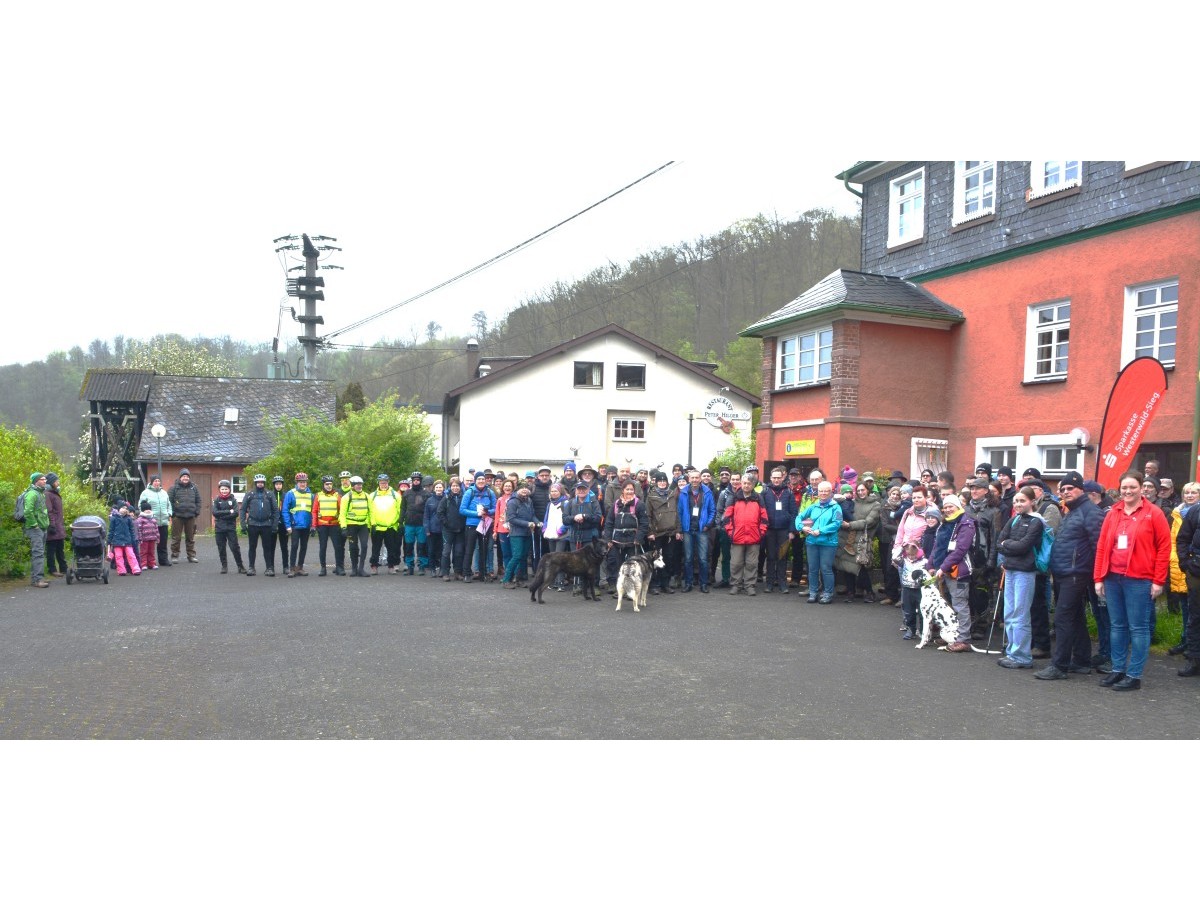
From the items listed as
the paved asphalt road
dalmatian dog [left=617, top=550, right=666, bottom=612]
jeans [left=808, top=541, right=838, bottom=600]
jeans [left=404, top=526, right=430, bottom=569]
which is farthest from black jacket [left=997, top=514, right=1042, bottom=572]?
jeans [left=404, top=526, right=430, bottom=569]

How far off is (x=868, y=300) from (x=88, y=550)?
1647 cm

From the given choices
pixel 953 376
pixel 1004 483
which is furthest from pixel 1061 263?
pixel 1004 483

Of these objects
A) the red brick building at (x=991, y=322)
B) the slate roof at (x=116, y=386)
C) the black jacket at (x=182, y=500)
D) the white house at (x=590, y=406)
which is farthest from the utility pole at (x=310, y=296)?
the red brick building at (x=991, y=322)

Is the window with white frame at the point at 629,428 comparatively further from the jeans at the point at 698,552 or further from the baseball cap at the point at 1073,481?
the baseball cap at the point at 1073,481

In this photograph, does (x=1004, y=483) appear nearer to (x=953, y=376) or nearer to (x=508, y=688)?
(x=508, y=688)

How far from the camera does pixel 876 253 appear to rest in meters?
23.8

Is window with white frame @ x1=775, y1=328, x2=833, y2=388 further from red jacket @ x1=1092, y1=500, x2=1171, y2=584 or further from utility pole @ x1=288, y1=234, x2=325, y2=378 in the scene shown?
utility pole @ x1=288, y1=234, x2=325, y2=378

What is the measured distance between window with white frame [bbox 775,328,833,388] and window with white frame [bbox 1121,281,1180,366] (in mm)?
6206

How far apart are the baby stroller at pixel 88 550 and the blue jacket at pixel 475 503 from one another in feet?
20.5

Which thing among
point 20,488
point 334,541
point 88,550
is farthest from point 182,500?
point 334,541

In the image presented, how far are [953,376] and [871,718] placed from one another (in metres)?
Result: 15.5

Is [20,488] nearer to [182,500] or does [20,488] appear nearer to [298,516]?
[182,500]

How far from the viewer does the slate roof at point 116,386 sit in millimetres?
48344

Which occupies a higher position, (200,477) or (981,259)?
(981,259)
